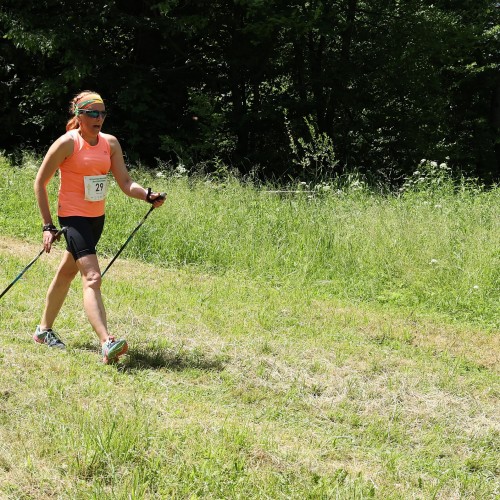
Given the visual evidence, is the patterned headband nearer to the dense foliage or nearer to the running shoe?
the running shoe

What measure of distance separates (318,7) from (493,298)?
31.4ft

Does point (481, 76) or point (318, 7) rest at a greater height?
point (318, 7)

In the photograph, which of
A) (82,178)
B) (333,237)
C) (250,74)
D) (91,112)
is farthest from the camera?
(250,74)

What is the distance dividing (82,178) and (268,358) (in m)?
1.92

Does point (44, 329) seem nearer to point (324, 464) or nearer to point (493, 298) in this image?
point (324, 464)

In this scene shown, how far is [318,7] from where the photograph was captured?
15094 millimetres

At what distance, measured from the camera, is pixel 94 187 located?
209 inches

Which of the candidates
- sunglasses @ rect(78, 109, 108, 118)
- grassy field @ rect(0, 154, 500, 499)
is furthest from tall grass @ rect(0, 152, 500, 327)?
sunglasses @ rect(78, 109, 108, 118)

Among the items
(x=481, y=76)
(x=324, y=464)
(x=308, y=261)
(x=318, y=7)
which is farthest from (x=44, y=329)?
(x=481, y=76)

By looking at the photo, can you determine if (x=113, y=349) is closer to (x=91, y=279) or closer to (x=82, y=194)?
(x=91, y=279)

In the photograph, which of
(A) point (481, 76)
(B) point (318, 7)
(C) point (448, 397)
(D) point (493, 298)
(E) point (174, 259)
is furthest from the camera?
(A) point (481, 76)

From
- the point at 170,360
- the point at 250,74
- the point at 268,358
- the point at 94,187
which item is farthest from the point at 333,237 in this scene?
the point at 250,74

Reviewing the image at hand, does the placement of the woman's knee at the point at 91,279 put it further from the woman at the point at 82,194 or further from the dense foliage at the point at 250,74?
the dense foliage at the point at 250,74

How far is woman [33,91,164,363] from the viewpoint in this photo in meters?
5.18
